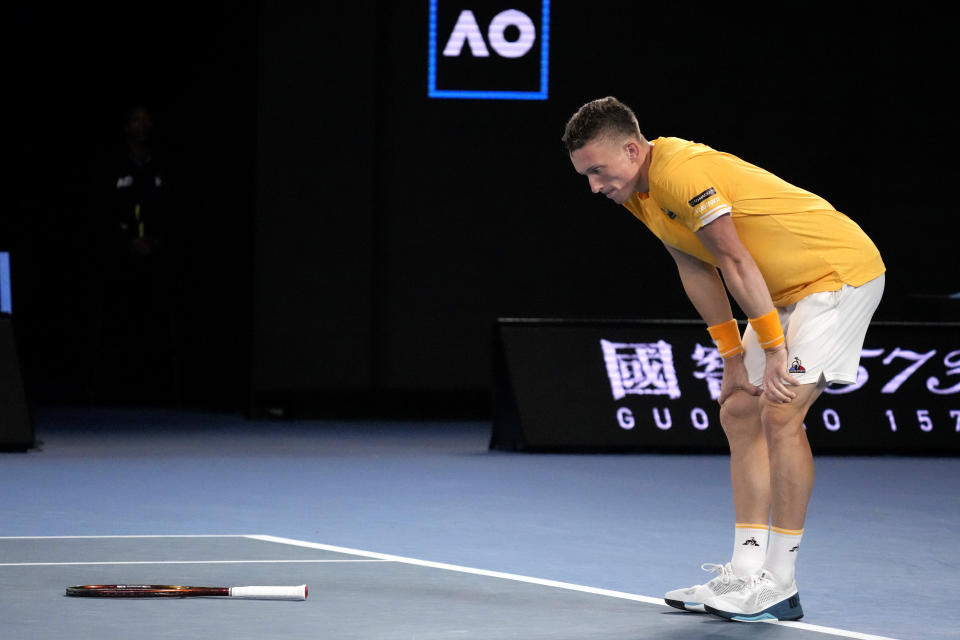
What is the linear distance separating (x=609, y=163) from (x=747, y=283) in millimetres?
490

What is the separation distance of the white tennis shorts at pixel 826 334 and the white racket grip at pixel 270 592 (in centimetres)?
140

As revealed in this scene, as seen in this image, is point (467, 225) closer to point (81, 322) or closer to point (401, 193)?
point (401, 193)

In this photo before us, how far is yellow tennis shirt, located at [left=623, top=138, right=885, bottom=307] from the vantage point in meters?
4.76

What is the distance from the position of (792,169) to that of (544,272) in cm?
193

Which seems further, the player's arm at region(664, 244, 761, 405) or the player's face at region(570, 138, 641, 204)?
the player's arm at region(664, 244, 761, 405)

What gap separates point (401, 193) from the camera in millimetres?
12102

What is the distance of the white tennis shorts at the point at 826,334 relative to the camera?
479 centimetres

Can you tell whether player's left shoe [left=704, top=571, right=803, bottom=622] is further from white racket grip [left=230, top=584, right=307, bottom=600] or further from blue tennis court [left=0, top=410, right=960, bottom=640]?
white racket grip [left=230, top=584, right=307, bottom=600]

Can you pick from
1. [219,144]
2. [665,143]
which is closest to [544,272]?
[219,144]

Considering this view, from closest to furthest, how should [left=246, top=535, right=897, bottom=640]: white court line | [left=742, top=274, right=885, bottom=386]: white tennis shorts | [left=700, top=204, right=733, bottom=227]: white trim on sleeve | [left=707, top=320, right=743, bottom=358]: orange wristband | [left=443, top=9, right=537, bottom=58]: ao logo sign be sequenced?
[left=700, top=204, right=733, bottom=227]: white trim on sleeve < [left=246, top=535, right=897, bottom=640]: white court line < [left=742, top=274, right=885, bottom=386]: white tennis shorts < [left=707, top=320, right=743, bottom=358]: orange wristband < [left=443, top=9, right=537, bottom=58]: ao logo sign

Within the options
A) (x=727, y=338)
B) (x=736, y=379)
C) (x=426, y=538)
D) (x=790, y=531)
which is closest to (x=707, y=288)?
(x=727, y=338)

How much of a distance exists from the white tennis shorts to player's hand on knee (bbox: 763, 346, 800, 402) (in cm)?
7

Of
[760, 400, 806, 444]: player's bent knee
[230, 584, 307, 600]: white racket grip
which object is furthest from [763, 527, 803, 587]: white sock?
[230, 584, 307, 600]: white racket grip

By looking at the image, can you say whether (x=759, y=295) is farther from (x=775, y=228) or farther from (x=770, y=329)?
(x=775, y=228)
